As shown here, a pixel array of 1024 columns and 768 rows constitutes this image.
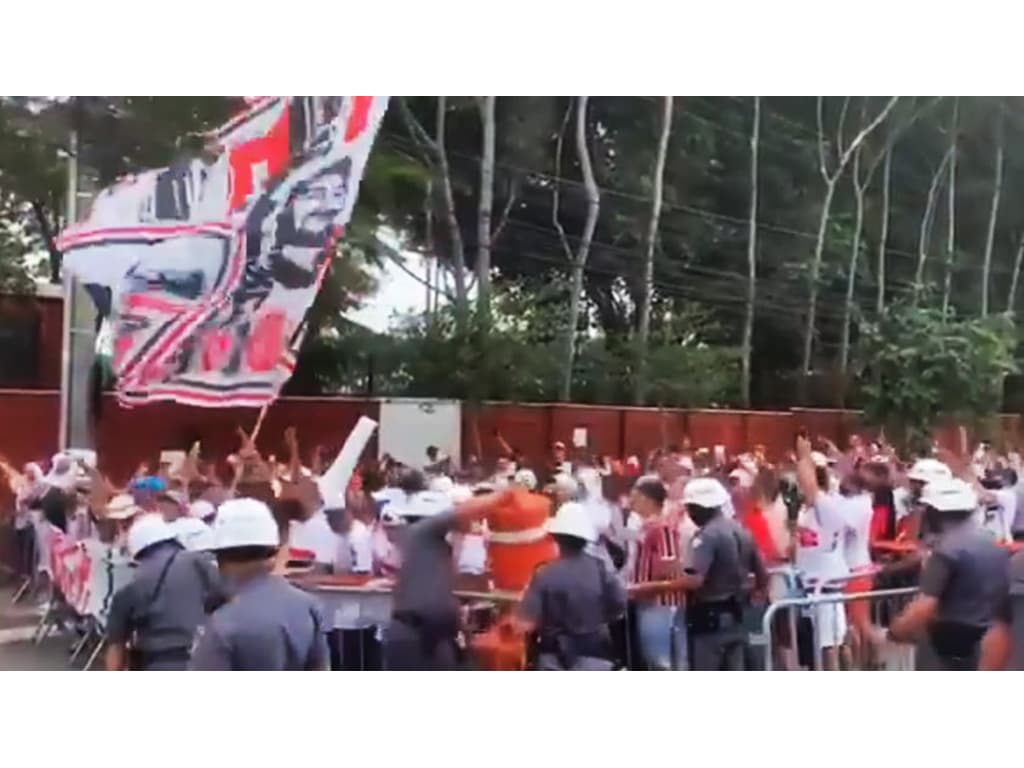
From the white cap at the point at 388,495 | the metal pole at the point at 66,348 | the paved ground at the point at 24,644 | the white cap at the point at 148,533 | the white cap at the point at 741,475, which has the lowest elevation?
the paved ground at the point at 24,644

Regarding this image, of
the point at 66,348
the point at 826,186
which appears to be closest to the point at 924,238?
the point at 826,186

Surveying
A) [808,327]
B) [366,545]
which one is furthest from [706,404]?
[366,545]

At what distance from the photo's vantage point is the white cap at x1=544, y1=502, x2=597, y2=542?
6.12m

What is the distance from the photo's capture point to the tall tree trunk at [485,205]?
6.10 metres

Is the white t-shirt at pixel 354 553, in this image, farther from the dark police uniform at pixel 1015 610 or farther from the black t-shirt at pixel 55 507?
the dark police uniform at pixel 1015 610

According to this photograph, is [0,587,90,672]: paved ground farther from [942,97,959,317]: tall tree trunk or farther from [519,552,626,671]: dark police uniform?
[942,97,959,317]: tall tree trunk

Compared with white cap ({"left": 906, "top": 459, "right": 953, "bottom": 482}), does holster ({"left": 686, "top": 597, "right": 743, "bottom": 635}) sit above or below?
below

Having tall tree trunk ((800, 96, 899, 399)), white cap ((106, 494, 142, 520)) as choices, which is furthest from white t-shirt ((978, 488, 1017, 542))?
white cap ((106, 494, 142, 520))

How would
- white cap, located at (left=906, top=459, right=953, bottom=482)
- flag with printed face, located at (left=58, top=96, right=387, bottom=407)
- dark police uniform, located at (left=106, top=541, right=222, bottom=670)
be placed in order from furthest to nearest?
1. white cap, located at (left=906, top=459, right=953, bottom=482)
2. flag with printed face, located at (left=58, top=96, right=387, bottom=407)
3. dark police uniform, located at (left=106, top=541, right=222, bottom=670)

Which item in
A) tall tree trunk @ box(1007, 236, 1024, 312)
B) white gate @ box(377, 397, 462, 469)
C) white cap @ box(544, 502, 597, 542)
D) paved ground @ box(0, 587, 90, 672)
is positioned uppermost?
tall tree trunk @ box(1007, 236, 1024, 312)

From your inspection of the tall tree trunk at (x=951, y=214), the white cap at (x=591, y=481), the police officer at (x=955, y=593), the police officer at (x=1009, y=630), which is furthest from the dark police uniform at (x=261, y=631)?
the tall tree trunk at (x=951, y=214)

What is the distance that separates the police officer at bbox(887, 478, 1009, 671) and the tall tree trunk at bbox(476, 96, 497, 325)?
1833mm
